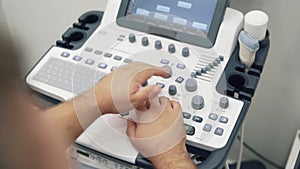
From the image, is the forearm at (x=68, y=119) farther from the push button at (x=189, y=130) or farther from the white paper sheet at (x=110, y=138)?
the push button at (x=189, y=130)

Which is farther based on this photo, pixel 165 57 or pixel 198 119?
pixel 165 57

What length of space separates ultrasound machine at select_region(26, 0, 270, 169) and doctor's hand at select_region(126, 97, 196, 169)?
0.01 meters

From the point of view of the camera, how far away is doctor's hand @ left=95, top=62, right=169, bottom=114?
3.07 ft

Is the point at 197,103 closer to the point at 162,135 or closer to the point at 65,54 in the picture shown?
the point at 162,135

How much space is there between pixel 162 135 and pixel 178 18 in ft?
0.81

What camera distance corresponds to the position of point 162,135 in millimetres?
920

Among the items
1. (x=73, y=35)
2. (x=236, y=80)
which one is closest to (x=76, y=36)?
(x=73, y=35)

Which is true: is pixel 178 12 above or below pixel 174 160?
above

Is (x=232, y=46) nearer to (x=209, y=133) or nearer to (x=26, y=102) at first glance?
(x=209, y=133)

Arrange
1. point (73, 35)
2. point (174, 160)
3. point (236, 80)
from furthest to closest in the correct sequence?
1. point (73, 35)
2. point (236, 80)
3. point (174, 160)

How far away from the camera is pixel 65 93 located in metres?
1.02

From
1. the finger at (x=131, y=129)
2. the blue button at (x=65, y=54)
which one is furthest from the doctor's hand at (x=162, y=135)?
the blue button at (x=65, y=54)

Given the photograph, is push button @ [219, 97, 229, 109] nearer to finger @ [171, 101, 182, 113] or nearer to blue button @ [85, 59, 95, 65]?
finger @ [171, 101, 182, 113]

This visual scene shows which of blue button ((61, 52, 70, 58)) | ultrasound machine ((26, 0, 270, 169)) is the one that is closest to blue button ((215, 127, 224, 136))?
ultrasound machine ((26, 0, 270, 169))
